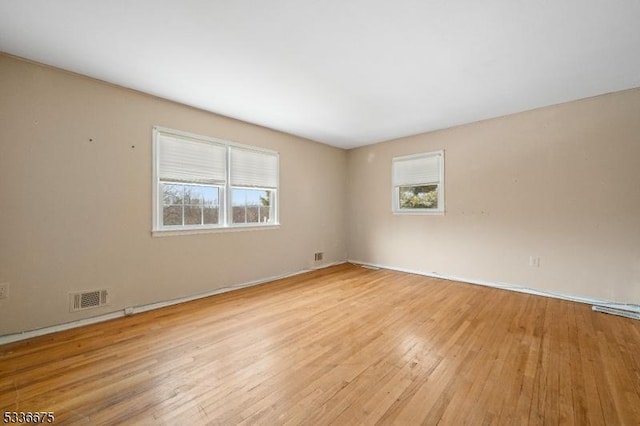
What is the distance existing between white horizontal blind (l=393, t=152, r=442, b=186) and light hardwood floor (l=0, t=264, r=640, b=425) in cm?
235

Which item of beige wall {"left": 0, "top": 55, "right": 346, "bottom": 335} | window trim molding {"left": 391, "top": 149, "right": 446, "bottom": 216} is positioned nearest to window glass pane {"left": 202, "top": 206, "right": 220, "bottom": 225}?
beige wall {"left": 0, "top": 55, "right": 346, "bottom": 335}

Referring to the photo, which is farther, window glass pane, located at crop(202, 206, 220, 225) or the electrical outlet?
window glass pane, located at crop(202, 206, 220, 225)

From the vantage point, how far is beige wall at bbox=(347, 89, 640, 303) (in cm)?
311

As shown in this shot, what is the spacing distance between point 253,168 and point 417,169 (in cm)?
299

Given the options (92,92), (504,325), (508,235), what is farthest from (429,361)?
(92,92)

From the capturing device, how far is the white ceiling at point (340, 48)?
1.83 m

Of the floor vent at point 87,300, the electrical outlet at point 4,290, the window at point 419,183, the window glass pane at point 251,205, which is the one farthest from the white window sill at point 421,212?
the electrical outlet at point 4,290

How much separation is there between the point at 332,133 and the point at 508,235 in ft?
10.8

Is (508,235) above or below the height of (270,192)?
below

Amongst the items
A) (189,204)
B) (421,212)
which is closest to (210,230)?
(189,204)

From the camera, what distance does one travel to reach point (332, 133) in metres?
4.71

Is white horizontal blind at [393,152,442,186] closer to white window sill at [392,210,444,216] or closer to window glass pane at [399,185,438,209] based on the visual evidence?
window glass pane at [399,185,438,209]

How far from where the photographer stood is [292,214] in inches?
188

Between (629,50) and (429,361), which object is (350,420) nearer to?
(429,361)
